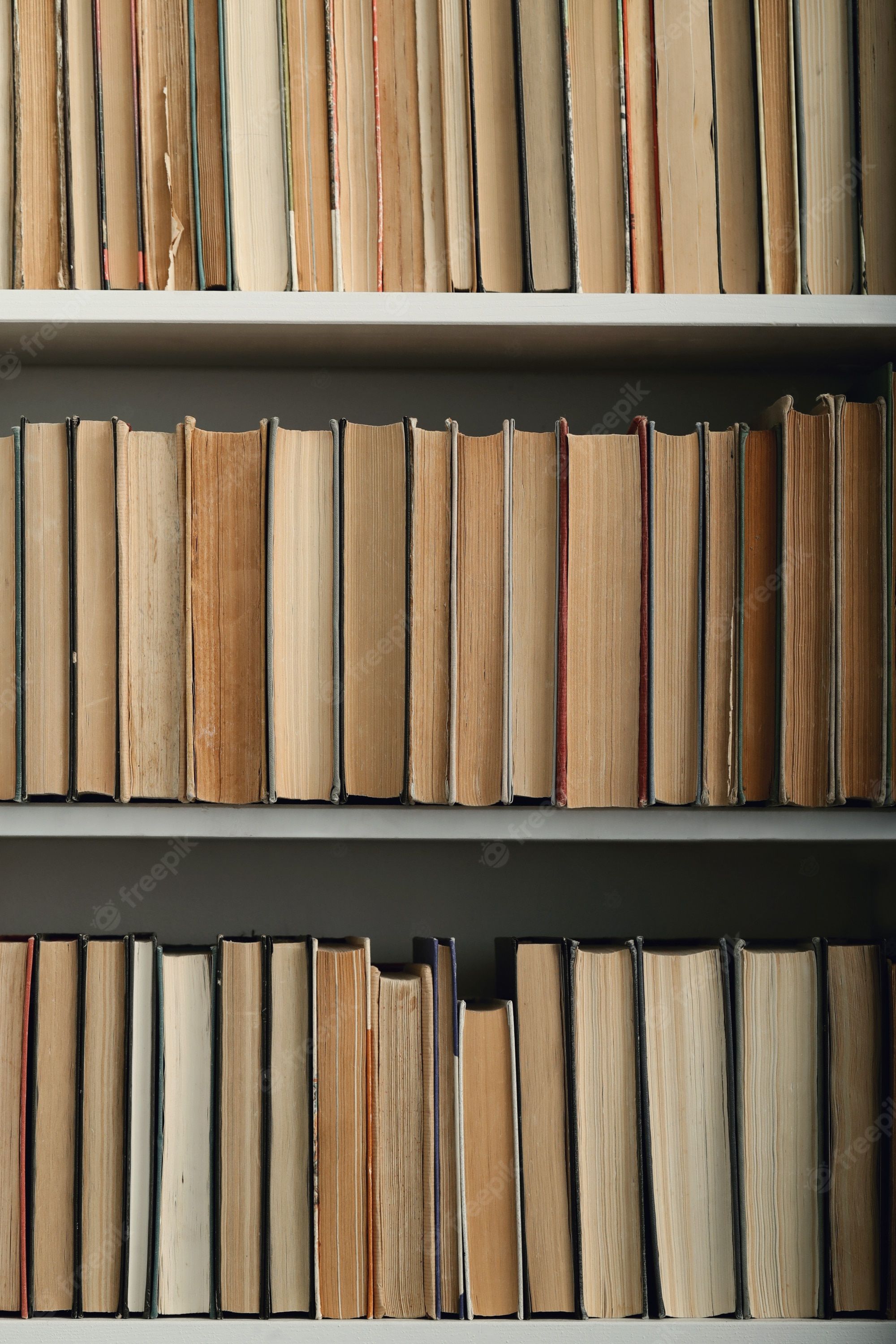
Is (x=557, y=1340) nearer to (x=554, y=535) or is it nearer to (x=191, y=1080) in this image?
(x=191, y=1080)

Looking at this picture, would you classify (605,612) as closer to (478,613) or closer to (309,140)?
(478,613)

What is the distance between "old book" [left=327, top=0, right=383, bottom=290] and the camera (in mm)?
856

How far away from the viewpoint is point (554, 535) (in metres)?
0.85

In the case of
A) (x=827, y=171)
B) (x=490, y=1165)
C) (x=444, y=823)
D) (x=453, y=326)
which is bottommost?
(x=490, y=1165)

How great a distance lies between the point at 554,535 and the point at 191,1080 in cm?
52

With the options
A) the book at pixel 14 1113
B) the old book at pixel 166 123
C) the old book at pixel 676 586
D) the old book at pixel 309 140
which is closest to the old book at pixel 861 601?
the old book at pixel 676 586

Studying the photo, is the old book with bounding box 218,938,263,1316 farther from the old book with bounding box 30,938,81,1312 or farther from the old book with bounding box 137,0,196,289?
the old book with bounding box 137,0,196,289

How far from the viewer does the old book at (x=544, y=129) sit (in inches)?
33.5

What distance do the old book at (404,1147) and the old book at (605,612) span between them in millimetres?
217

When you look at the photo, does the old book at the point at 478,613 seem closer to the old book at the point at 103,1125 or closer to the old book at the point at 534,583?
the old book at the point at 534,583

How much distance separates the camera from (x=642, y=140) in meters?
0.86

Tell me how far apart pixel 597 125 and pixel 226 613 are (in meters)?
0.50

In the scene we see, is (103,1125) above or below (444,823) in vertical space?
below

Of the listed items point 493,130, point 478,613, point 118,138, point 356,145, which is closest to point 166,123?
point 118,138
